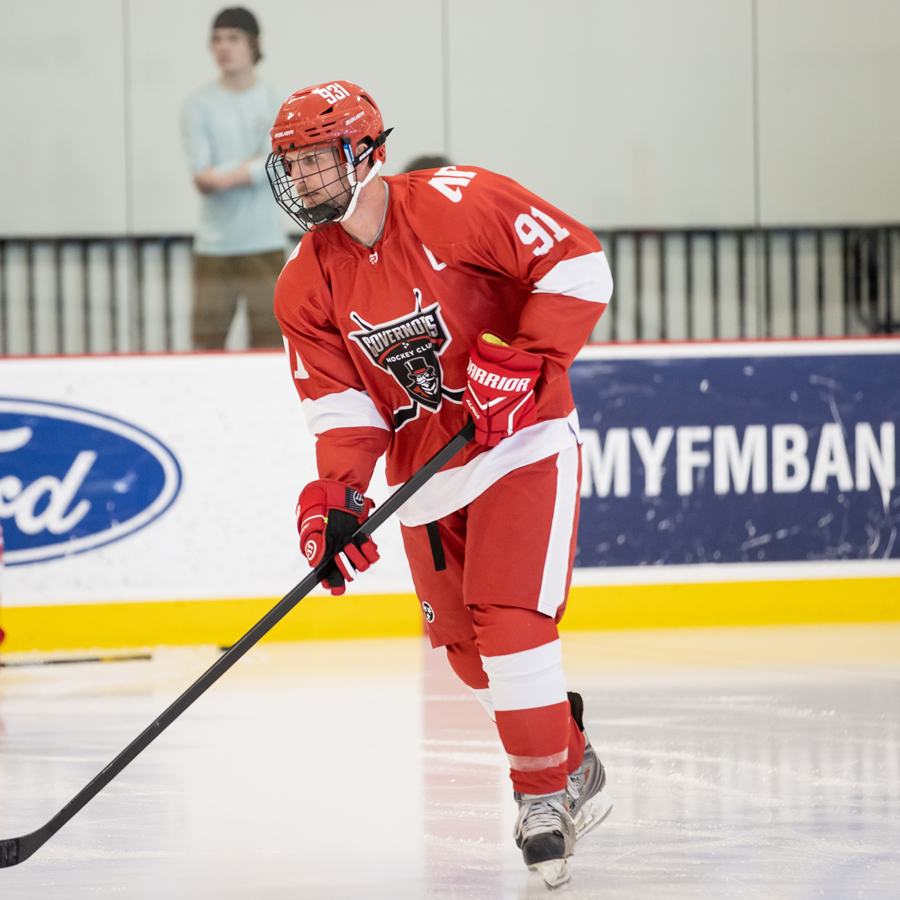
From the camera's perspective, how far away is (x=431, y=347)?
1904 millimetres

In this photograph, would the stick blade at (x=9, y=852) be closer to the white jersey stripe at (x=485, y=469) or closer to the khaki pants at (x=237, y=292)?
the white jersey stripe at (x=485, y=469)

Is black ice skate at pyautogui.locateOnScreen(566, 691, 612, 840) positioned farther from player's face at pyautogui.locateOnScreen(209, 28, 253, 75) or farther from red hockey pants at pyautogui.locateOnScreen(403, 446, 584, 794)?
player's face at pyautogui.locateOnScreen(209, 28, 253, 75)

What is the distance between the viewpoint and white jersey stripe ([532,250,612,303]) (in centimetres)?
184

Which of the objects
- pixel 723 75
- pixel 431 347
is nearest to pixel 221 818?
pixel 431 347

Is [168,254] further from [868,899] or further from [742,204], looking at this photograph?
[868,899]

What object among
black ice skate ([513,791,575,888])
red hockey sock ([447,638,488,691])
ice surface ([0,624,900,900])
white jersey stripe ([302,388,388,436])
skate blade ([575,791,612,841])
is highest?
white jersey stripe ([302,388,388,436])

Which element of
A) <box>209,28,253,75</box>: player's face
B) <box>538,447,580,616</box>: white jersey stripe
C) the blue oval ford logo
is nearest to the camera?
<box>538,447,580,616</box>: white jersey stripe

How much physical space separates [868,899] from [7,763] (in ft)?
5.89

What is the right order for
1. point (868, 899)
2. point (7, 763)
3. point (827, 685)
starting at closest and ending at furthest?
1. point (868, 899)
2. point (7, 763)
3. point (827, 685)

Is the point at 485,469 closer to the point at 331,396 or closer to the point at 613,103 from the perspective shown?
the point at 331,396

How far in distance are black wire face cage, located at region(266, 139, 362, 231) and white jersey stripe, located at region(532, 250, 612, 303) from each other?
334 mm

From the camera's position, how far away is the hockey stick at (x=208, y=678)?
1717 millimetres

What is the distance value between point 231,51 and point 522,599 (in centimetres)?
304

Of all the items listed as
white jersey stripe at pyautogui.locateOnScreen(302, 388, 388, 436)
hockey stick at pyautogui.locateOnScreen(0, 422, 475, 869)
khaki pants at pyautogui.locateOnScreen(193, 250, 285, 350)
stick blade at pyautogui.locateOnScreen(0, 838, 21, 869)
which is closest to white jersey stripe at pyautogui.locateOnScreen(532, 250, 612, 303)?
hockey stick at pyautogui.locateOnScreen(0, 422, 475, 869)
